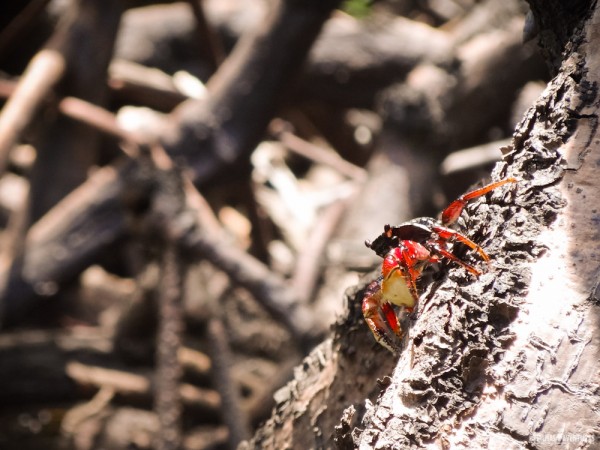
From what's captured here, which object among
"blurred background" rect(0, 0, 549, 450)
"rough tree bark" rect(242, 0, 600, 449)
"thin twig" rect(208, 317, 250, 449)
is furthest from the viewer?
"blurred background" rect(0, 0, 549, 450)

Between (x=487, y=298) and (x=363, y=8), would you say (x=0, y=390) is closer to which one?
(x=363, y=8)

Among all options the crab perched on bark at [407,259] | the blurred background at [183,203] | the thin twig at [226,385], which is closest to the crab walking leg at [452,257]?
the crab perched on bark at [407,259]

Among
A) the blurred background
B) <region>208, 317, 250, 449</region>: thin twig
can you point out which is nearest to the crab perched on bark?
the blurred background

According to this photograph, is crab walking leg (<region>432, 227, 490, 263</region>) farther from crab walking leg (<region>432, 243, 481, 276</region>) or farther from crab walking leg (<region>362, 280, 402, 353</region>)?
crab walking leg (<region>362, 280, 402, 353</region>)

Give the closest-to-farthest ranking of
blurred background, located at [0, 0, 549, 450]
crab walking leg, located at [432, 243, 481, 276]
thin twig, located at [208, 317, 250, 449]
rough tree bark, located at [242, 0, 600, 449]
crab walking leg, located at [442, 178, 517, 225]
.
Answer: rough tree bark, located at [242, 0, 600, 449] → crab walking leg, located at [432, 243, 481, 276] → crab walking leg, located at [442, 178, 517, 225] → thin twig, located at [208, 317, 250, 449] → blurred background, located at [0, 0, 549, 450]

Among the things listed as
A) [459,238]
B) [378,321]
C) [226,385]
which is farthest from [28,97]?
[459,238]

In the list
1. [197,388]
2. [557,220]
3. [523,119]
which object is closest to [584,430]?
[557,220]
